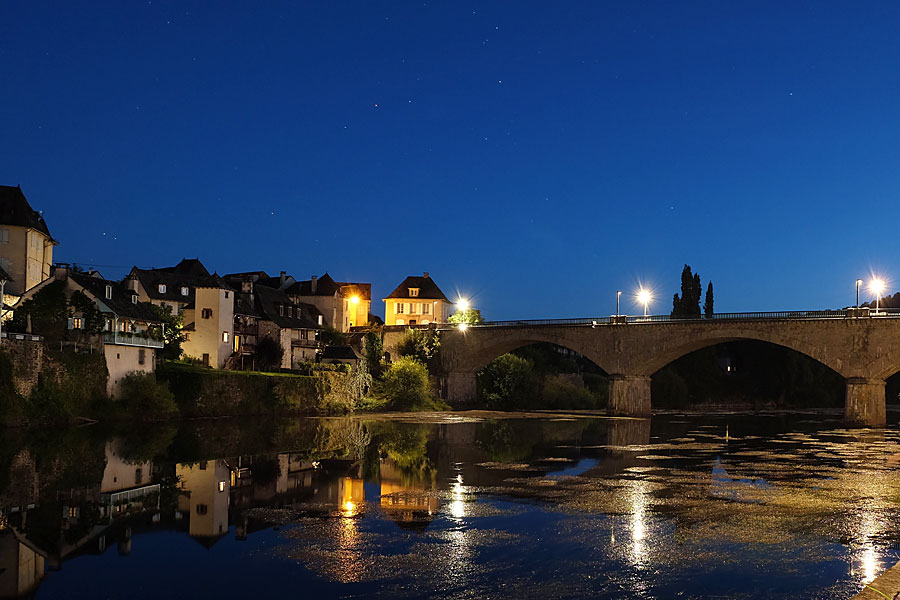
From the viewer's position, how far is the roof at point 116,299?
52125mm

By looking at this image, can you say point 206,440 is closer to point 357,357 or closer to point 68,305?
point 68,305

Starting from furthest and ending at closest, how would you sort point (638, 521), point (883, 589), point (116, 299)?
point (116, 299), point (638, 521), point (883, 589)

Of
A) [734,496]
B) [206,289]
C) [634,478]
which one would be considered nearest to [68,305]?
[206,289]

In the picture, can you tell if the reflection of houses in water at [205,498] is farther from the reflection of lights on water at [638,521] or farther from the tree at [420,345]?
the tree at [420,345]

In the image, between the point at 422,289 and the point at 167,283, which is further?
the point at 422,289

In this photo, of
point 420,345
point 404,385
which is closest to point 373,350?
point 420,345

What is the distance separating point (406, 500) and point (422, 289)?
3648 inches

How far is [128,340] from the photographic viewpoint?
168 feet

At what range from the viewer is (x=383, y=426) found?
53500 millimetres

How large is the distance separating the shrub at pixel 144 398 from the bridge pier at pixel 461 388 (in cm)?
4111

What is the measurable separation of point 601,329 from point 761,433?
26068 millimetres

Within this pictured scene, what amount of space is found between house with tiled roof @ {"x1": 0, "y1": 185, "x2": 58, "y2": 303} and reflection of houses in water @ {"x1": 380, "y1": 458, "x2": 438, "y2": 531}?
41.5m

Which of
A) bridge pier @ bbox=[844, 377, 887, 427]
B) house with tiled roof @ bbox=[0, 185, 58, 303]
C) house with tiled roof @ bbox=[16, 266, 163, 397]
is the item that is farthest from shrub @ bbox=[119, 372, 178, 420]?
bridge pier @ bbox=[844, 377, 887, 427]

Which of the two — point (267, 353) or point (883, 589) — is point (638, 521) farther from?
point (267, 353)
